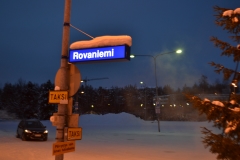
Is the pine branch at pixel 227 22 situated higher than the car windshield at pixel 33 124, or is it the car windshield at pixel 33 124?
the pine branch at pixel 227 22

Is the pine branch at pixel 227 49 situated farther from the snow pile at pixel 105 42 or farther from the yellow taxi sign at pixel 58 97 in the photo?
the yellow taxi sign at pixel 58 97

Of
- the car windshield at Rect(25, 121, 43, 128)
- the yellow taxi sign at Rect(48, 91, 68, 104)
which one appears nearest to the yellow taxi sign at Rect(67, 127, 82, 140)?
the yellow taxi sign at Rect(48, 91, 68, 104)

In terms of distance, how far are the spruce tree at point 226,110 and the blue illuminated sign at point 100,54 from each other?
1.61 metres

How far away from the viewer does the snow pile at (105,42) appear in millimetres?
5848

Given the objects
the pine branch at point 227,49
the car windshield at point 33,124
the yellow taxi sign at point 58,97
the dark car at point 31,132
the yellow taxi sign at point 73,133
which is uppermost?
the pine branch at point 227,49

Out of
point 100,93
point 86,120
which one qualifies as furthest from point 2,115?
point 100,93

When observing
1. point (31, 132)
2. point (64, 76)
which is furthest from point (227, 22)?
point (31, 132)

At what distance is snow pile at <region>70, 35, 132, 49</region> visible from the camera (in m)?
5.85

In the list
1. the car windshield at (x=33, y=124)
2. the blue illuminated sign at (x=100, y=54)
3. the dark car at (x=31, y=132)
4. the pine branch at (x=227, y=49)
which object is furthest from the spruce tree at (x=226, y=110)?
the car windshield at (x=33, y=124)

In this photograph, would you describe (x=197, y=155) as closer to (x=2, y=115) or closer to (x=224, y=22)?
(x=224, y=22)

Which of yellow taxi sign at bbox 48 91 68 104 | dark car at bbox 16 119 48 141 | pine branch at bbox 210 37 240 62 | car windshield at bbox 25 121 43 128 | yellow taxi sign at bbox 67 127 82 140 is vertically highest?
pine branch at bbox 210 37 240 62

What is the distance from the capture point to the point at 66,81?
244 inches

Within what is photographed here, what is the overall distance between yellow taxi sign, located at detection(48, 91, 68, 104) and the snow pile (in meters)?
0.98

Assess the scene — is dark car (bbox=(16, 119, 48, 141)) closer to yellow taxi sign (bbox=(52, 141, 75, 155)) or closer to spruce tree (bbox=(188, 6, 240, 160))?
yellow taxi sign (bbox=(52, 141, 75, 155))
